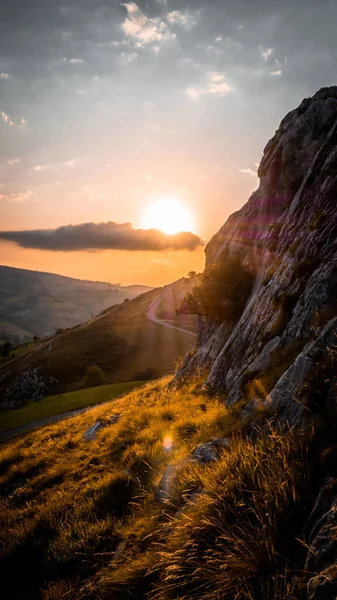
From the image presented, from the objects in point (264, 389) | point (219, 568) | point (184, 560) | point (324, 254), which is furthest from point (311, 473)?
point (324, 254)

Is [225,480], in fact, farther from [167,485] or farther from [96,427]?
[96,427]

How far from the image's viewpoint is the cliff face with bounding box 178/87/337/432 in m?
7.39

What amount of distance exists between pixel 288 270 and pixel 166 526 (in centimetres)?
1246

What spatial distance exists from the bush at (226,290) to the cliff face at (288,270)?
79 centimetres

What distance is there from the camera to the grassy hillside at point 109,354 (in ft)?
274

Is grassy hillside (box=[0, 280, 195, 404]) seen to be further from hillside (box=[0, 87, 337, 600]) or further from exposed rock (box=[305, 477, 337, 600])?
exposed rock (box=[305, 477, 337, 600])

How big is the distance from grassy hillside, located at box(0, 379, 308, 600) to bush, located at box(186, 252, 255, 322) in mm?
11836

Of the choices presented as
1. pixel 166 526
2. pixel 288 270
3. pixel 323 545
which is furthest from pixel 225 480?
pixel 288 270

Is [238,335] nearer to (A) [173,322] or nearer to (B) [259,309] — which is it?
(B) [259,309]

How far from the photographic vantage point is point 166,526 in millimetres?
5551

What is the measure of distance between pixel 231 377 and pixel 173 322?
114992 millimetres

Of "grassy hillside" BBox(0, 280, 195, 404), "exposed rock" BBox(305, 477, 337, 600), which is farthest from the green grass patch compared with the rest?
"exposed rock" BBox(305, 477, 337, 600)

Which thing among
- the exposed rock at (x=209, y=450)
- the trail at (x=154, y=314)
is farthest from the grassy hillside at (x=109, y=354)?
the exposed rock at (x=209, y=450)

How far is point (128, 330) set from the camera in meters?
118
